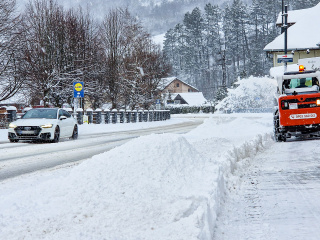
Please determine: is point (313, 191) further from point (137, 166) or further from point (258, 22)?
point (258, 22)

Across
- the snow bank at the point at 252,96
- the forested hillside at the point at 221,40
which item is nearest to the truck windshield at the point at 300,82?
the snow bank at the point at 252,96

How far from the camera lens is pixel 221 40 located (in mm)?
124188

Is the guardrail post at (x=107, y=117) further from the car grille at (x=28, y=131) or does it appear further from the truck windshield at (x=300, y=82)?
the truck windshield at (x=300, y=82)

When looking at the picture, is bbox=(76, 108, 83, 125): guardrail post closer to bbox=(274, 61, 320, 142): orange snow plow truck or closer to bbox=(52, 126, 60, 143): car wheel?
bbox=(52, 126, 60, 143): car wheel

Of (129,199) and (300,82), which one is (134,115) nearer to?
(300,82)

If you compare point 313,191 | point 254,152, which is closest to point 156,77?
point 254,152

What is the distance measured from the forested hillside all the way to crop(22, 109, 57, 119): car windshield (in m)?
78.5

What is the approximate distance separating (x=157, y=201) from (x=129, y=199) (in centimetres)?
31

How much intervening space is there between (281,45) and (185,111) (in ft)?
153

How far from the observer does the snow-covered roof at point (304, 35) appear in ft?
144

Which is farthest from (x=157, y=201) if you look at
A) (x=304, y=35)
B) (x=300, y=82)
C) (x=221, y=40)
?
(x=221, y=40)

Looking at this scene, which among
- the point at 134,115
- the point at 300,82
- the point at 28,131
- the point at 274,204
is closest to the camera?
the point at 274,204

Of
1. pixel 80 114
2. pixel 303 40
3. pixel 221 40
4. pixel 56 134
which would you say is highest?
pixel 221 40

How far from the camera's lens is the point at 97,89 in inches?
1608
